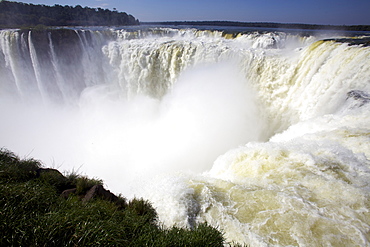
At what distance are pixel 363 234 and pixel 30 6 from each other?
5279cm

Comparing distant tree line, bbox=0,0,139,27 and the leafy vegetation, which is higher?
distant tree line, bbox=0,0,139,27

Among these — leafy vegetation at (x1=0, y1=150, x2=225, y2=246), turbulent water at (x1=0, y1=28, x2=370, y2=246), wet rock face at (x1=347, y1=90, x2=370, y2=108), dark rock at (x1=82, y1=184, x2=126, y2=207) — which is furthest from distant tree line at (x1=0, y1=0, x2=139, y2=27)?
wet rock face at (x1=347, y1=90, x2=370, y2=108)

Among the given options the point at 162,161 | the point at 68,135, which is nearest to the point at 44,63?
the point at 68,135

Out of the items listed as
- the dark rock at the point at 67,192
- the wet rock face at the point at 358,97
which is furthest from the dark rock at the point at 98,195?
the wet rock face at the point at 358,97

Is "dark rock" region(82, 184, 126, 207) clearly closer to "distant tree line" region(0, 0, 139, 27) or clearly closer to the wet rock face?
the wet rock face

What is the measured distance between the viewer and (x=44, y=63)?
46.9 ft

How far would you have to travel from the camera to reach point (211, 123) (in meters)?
10.5

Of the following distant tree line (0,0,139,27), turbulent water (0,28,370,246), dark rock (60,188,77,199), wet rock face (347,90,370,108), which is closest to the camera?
dark rock (60,188,77,199)

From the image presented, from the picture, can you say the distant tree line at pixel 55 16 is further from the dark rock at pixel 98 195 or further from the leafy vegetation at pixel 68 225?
the leafy vegetation at pixel 68 225

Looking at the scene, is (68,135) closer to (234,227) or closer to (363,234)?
(234,227)

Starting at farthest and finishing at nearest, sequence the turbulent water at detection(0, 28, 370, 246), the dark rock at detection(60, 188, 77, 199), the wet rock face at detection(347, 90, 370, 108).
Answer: the wet rock face at detection(347, 90, 370, 108), the turbulent water at detection(0, 28, 370, 246), the dark rock at detection(60, 188, 77, 199)

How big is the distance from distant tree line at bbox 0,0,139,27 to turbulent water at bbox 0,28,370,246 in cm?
1688

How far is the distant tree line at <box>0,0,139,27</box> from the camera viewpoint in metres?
30.6

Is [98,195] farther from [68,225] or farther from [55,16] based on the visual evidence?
[55,16]
